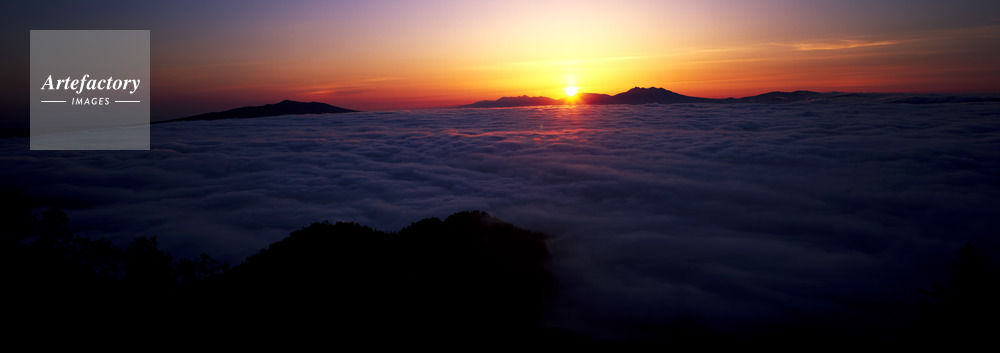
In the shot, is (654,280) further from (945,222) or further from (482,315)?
(945,222)

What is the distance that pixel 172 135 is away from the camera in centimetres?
2339

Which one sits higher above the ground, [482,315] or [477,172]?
[477,172]

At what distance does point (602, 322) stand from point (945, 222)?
8562mm

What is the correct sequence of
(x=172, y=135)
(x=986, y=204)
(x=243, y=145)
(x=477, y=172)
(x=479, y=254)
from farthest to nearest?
(x=172, y=135) < (x=243, y=145) < (x=477, y=172) < (x=986, y=204) < (x=479, y=254)

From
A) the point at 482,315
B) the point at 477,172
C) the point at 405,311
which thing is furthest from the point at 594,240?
the point at 477,172

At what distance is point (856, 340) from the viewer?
460 cm

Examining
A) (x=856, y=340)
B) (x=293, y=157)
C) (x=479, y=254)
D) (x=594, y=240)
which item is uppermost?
(x=293, y=157)

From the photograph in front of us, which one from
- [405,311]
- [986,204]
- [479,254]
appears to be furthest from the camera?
[986,204]

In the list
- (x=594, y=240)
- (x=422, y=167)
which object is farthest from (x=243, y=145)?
(x=594, y=240)

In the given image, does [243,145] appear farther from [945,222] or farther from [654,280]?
[945,222]

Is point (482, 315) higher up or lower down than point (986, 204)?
lower down

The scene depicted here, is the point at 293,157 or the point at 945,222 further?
the point at 293,157

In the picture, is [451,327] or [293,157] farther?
[293,157]

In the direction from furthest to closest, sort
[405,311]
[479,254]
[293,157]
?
[293,157], [479,254], [405,311]
